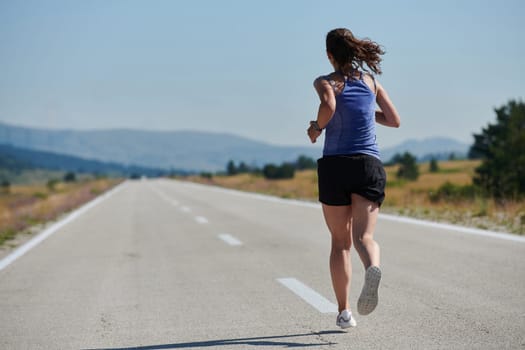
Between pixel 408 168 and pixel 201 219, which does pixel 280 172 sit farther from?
pixel 201 219

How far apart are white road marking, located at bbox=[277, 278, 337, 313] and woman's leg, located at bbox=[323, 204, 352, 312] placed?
87cm

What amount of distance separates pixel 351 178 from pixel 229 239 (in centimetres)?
760

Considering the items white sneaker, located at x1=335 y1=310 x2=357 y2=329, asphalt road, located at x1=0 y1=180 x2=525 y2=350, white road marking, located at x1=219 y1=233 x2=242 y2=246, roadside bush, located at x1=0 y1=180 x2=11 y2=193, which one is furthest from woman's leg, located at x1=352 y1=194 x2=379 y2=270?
roadside bush, located at x1=0 y1=180 x2=11 y2=193

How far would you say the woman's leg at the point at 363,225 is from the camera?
14.5 ft

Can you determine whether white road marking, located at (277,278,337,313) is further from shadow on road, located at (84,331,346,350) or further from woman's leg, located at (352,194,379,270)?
woman's leg, located at (352,194,379,270)

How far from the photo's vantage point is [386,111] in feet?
15.6

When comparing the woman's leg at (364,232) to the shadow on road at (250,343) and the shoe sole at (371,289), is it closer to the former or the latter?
the shoe sole at (371,289)

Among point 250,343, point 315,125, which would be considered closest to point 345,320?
point 250,343

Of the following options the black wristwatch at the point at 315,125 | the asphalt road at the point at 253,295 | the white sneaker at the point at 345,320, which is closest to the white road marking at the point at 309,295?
the asphalt road at the point at 253,295

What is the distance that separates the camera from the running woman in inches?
174

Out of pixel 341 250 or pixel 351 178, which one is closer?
pixel 351 178

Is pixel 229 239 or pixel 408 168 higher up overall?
pixel 408 168

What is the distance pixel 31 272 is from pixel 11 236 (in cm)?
557

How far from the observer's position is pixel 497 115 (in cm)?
5850
